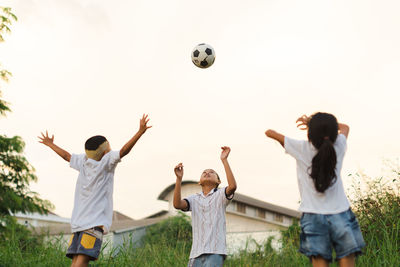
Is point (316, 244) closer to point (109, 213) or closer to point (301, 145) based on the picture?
point (301, 145)

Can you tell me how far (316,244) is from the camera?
3273 millimetres

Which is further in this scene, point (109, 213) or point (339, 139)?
point (109, 213)

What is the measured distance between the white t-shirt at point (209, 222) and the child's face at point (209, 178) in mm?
112

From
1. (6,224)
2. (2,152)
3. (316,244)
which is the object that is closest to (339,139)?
(316,244)

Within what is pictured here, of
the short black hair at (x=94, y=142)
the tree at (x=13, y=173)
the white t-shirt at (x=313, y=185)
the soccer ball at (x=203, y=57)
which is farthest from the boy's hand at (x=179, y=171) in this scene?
the tree at (x=13, y=173)

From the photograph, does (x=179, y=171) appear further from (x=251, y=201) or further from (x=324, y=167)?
(x=251, y=201)

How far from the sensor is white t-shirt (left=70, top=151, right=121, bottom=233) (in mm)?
4270

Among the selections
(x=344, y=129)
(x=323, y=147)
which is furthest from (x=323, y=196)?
(x=344, y=129)

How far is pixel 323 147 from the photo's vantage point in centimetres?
341

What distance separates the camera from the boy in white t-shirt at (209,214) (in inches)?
181

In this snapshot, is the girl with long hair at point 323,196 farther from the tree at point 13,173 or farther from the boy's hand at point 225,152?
the tree at point 13,173

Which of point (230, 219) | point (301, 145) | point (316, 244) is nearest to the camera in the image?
point (316, 244)

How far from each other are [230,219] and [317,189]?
2011cm

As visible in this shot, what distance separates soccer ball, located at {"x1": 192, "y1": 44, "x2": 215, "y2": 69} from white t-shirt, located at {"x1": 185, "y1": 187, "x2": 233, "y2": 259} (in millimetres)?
2814
